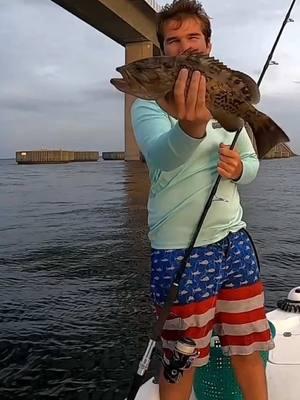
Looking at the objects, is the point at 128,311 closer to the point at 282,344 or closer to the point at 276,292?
the point at 276,292

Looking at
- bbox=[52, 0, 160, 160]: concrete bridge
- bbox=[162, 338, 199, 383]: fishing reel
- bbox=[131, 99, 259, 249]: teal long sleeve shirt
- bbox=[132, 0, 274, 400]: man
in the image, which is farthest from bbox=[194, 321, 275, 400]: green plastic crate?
bbox=[52, 0, 160, 160]: concrete bridge

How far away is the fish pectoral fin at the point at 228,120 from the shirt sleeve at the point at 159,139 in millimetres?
104

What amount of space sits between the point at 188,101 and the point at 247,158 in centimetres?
63

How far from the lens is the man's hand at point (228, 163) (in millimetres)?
2000

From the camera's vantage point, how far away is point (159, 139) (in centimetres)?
190

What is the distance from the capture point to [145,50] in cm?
4453

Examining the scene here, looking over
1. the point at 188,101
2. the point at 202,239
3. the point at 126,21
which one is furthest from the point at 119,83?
the point at 126,21

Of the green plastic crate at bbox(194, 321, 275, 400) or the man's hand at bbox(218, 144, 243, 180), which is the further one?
the green plastic crate at bbox(194, 321, 275, 400)

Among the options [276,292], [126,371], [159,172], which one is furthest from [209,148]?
[276,292]

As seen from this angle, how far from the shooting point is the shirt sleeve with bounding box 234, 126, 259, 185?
2131 millimetres

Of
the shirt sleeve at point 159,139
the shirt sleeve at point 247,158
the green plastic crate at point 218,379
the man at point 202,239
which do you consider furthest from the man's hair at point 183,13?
the green plastic crate at point 218,379

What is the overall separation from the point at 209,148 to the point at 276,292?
13.4 ft

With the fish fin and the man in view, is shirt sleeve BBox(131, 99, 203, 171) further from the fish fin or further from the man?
the fish fin

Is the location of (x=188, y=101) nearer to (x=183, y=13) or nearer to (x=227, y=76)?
(x=227, y=76)
